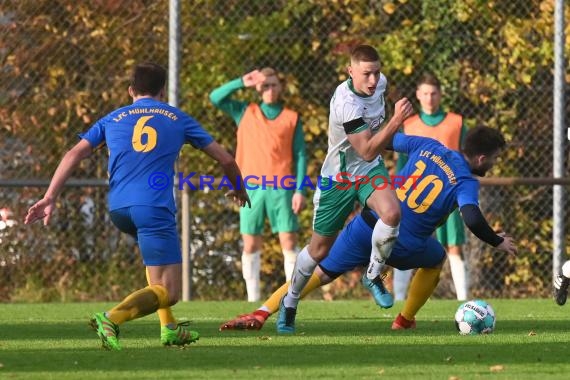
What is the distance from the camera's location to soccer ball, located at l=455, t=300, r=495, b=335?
8961 millimetres

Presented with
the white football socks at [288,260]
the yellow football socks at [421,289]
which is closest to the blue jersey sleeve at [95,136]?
the yellow football socks at [421,289]

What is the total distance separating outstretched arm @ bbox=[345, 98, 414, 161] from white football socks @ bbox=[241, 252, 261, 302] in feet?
13.5

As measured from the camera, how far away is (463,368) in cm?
682

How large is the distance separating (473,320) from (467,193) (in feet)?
2.62

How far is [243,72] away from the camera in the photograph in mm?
13742

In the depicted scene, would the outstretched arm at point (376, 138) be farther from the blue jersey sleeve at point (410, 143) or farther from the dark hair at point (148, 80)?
the dark hair at point (148, 80)

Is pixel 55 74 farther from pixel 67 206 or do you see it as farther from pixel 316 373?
pixel 316 373

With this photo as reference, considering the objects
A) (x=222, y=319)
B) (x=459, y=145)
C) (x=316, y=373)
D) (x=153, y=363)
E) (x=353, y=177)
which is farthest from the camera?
(x=459, y=145)

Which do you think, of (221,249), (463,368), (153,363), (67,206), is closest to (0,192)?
(67,206)

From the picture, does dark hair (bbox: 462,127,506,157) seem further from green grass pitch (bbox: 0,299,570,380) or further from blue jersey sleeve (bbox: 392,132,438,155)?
green grass pitch (bbox: 0,299,570,380)

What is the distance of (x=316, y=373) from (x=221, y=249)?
718cm

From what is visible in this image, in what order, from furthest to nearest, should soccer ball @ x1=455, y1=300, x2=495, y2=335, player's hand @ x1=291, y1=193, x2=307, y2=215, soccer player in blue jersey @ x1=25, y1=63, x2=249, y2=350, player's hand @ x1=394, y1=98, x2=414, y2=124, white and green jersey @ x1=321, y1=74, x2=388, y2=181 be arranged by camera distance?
player's hand @ x1=291, y1=193, x2=307, y2=215 < soccer ball @ x1=455, y1=300, x2=495, y2=335 < white and green jersey @ x1=321, y1=74, x2=388, y2=181 < player's hand @ x1=394, y1=98, x2=414, y2=124 < soccer player in blue jersey @ x1=25, y1=63, x2=249, y2=350

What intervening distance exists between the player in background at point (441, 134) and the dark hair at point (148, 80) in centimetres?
475

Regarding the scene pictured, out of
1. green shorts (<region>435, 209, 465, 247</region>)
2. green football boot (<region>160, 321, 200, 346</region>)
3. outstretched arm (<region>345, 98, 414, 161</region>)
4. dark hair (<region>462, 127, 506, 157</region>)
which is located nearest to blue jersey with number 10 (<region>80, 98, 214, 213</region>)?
green football boot (<region>160, 321, 200, 346</region>)
